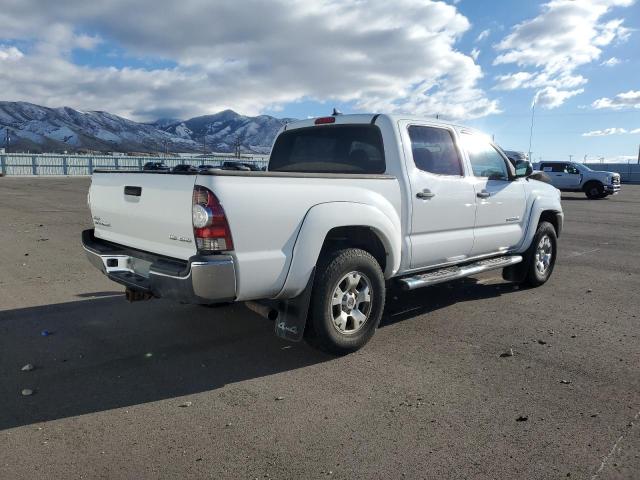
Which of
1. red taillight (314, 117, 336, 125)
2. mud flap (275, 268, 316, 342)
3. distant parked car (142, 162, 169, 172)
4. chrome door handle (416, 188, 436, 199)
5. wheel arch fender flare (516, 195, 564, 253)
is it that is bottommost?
mud flap (275, 268, 316, 342)

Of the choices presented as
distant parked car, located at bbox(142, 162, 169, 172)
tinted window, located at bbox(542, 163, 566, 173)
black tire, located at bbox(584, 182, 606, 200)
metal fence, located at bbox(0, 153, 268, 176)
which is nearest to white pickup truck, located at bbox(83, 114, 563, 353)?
distant parked car, located at bbox(142, 162, 169, 172)

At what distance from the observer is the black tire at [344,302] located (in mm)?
3951

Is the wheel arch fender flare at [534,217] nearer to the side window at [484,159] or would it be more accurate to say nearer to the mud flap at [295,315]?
the side window at [484,159]

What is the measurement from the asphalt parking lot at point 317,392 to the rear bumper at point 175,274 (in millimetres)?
664

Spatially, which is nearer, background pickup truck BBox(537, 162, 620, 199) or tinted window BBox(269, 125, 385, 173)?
tinted window BBox(269, 125, 385, 173)

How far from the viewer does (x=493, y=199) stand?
225 inches

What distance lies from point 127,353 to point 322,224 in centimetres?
195

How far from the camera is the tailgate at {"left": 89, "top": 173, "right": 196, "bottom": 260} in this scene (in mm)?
3512

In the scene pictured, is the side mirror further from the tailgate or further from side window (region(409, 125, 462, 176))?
the tailgate

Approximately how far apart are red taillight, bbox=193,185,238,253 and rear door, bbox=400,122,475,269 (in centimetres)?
196

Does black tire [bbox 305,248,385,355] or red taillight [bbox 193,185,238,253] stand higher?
red taillight [bbox 193,185,238,253]

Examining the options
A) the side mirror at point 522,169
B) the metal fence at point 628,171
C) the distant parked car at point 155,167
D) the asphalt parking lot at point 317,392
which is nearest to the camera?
the asphalt parking lot at point 317,392

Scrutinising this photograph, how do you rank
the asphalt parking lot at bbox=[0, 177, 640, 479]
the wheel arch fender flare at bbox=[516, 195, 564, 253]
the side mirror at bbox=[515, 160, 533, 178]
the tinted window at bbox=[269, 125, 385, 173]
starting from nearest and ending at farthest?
the asphalt parking lot at bbox=[0, 177, 640, 479]
the tinted window at bbox=[269, 125, 385, 173]
the side mirror at bbox=[515, 160, 533, 178]
the wheel arch fender flare at bbox=[516, 195, 564, 253]

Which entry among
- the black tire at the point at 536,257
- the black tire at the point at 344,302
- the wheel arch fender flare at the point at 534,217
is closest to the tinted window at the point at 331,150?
the black tire at the point at 344,302
